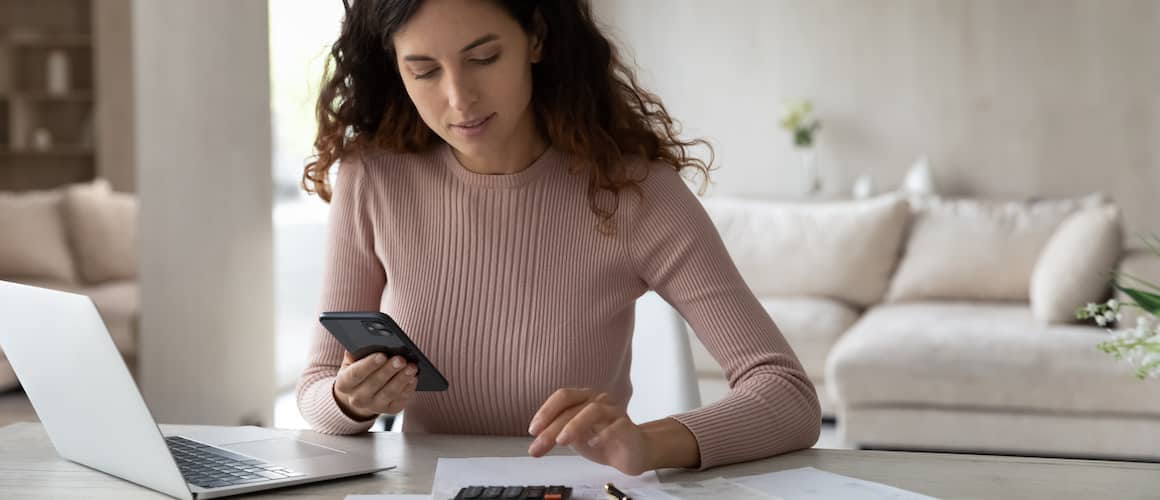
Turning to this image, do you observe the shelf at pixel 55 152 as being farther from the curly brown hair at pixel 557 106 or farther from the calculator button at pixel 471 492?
the calculator button at pixel 471 492

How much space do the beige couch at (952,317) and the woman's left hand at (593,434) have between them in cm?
220

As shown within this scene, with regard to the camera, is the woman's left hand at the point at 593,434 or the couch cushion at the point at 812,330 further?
the couch cushion at the point at 812,330

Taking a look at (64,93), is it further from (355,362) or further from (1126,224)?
(1126,224)

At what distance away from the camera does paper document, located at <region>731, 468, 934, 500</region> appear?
1033 millimetres

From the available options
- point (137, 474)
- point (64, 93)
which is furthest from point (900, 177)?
point (137, 474)

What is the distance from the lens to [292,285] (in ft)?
15.5

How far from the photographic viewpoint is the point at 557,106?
1.53 meters

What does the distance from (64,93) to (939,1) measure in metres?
3.57

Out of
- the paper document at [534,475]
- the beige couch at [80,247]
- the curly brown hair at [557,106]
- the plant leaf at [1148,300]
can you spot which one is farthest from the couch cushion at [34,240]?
the plant leaf at [1148,300]

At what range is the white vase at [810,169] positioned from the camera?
5.27 meters

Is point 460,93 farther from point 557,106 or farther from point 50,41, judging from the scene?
point 50,41

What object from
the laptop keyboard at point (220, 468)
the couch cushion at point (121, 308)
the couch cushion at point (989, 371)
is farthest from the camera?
the couch cushion at point (121, 308)

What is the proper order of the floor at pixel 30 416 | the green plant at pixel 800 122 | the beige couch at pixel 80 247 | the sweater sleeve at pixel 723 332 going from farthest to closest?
the green plant at pixel 800 122 → the beige couch at pixel 80 247 → the floor at pixel 30 416 → the sweater sleeve at pixel 723 332

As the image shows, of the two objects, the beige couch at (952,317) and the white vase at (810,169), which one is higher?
the white vase at (810,169)
